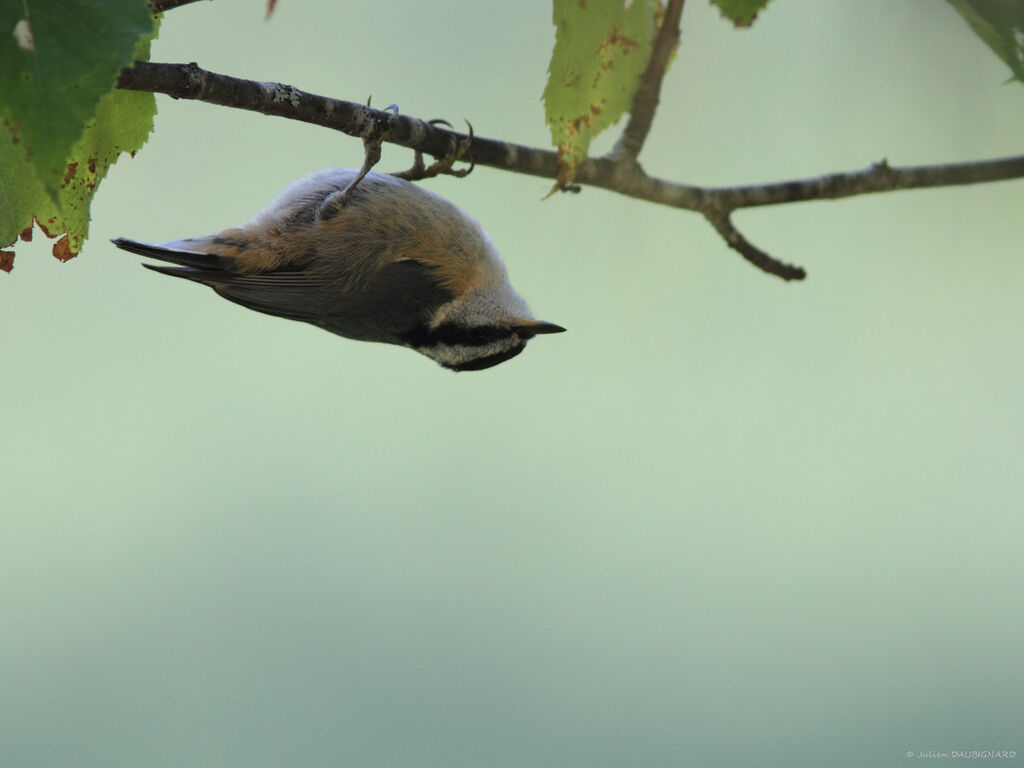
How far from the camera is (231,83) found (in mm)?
1086

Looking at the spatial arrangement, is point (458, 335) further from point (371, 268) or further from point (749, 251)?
point (749, 251)

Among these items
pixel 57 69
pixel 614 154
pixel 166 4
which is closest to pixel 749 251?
pixel 614 154

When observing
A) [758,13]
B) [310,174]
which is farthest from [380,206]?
[758,13]

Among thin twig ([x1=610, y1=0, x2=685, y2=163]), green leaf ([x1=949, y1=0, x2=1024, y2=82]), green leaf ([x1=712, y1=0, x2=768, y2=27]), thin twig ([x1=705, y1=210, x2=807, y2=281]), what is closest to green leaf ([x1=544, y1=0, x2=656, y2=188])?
thin twig ([x1=610, y1=0, x2=685, y2=163])

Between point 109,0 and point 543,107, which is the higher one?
point 543,107

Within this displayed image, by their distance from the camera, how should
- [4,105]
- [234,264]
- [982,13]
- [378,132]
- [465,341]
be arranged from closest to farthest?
[4,105] → [982,13] → [378,132] → [234,264] → [465,341]

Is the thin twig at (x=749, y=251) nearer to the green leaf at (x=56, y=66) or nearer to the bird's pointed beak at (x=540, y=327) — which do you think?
A: the bird's pointed beak at (x=540, y=327)

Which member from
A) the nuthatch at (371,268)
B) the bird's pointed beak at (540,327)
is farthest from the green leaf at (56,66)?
the bird's pointed beak at (540,327)

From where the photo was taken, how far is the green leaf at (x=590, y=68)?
43.3 inches

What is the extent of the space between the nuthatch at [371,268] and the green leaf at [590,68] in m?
0.46

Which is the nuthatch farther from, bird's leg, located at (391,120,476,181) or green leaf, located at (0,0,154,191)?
green leaf, located at (0,0,154,191)

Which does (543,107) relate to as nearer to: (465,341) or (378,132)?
(378,132)

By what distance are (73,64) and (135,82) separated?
0.35m

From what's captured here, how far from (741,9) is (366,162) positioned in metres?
0.70
